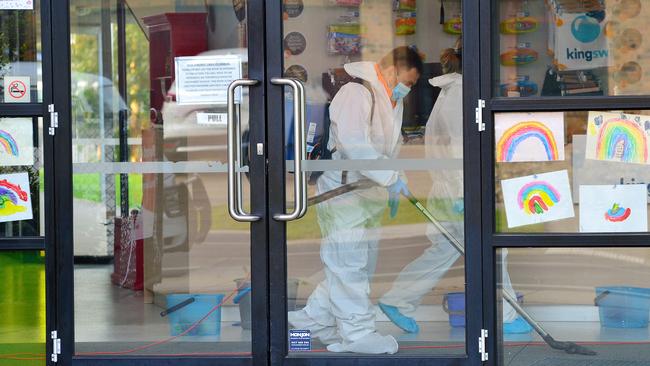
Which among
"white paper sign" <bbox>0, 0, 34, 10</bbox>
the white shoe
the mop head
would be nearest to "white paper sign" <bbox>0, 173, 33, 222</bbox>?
"white paper sign" <bbox>0, 0, 34, 10</bbox>

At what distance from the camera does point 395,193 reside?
5062 mm

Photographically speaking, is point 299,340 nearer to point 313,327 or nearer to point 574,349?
point 313,327

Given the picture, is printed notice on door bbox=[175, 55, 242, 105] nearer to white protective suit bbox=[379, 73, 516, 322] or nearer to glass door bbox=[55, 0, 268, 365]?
glass door bbox=[55, 0, 268, 365]

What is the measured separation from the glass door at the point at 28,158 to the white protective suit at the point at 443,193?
1947mm

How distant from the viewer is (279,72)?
5.03 metres

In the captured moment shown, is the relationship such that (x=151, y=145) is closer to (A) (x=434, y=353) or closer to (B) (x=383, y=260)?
(B) (x=383, y=260)

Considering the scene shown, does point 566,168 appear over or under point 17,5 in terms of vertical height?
under

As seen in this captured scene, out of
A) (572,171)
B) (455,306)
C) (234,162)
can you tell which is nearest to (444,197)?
(455,306)

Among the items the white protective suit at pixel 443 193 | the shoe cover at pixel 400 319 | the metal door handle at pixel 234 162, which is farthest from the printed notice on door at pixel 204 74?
the shoe cover at pixel 400 319

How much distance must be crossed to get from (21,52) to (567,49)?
2.91 metres

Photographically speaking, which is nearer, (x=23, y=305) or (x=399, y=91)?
(x=399, y=91)

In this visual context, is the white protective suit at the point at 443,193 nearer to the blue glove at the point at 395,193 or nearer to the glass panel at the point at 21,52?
the blue glove at the point at 395,193

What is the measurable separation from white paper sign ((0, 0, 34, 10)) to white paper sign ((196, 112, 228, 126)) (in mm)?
1080

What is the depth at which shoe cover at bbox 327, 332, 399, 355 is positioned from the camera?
5.10 meters
